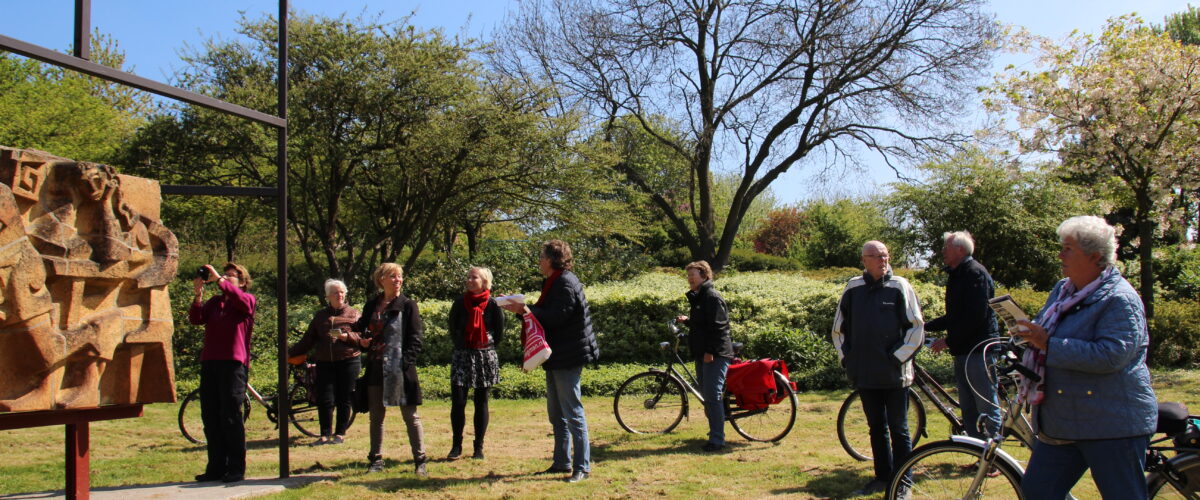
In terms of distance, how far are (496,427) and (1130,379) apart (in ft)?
20.3

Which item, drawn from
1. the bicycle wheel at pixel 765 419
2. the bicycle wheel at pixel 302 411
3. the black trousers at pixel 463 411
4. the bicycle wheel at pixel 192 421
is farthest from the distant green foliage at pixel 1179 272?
the bicycle wheel at pixel 192 421

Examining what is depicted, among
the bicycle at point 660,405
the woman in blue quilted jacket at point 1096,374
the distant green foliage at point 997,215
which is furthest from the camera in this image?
the distant green foliage at point 997,215

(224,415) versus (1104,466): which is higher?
(224,415)

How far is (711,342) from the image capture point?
6.84 metres

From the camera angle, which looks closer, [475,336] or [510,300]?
[510,300]

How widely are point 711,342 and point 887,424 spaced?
1862 millimetres

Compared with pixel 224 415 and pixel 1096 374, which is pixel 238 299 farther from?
pixel 1096 374

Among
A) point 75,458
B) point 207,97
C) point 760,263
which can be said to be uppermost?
point 760,263

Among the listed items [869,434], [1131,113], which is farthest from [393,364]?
[1131,113]

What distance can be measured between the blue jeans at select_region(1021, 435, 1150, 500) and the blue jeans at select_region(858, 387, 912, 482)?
165 centimetres

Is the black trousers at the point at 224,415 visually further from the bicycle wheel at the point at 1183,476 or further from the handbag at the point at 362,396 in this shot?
the bicycle wheel at the point at 1183,476

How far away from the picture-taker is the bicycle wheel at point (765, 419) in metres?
7.16

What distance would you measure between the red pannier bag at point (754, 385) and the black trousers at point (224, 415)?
3.91 meters

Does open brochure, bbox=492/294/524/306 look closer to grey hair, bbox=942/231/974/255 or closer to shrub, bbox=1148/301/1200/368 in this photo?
grey hair, bbox=942/231/974/255
